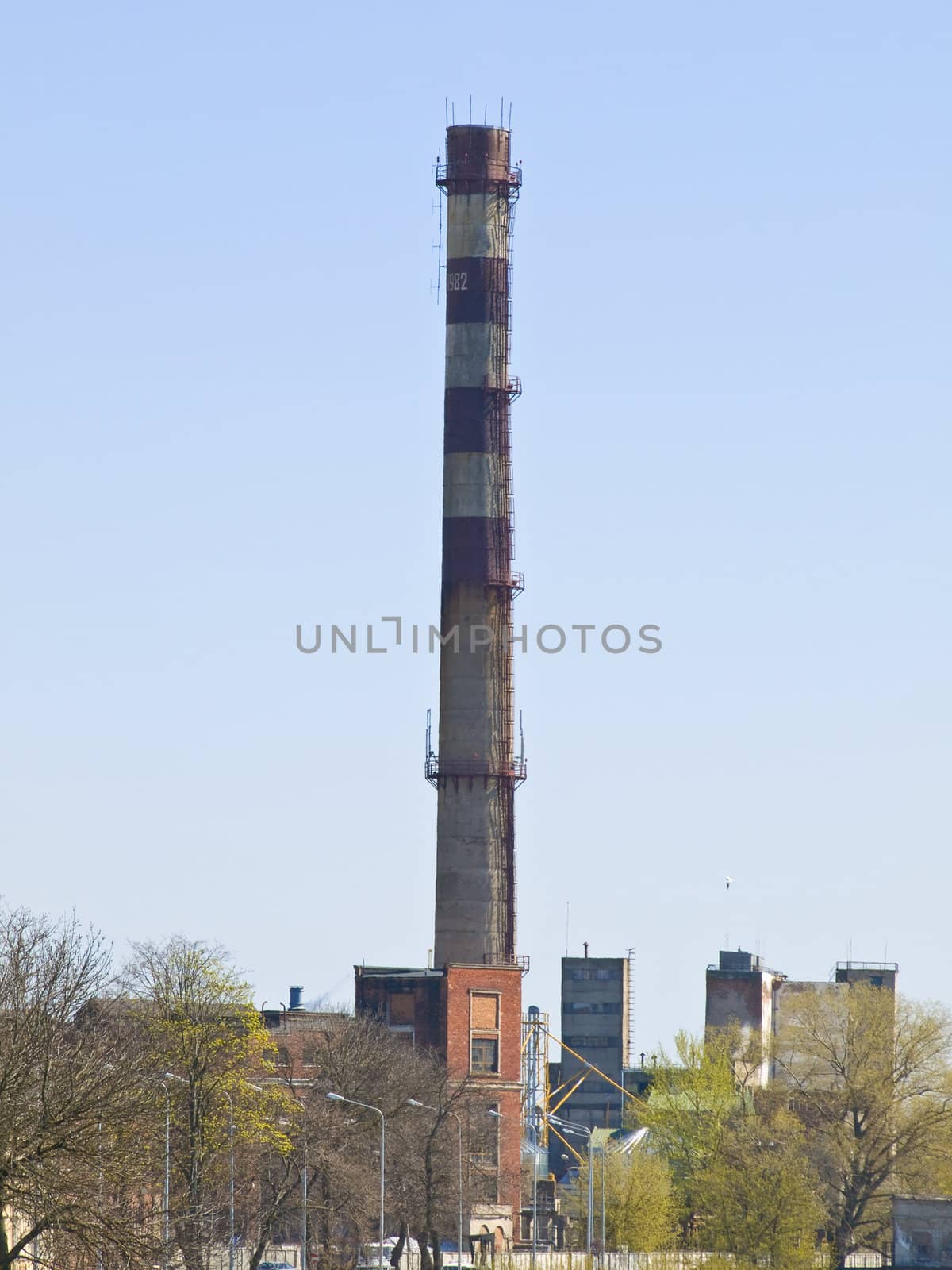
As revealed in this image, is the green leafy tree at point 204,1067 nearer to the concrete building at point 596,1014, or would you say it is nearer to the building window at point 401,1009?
the building window at point 401,1009

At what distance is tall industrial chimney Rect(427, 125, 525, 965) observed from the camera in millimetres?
97625

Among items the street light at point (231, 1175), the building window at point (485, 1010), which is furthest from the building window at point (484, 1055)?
the street light at point (231, 1175)

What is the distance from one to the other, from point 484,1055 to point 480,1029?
1.12 meters

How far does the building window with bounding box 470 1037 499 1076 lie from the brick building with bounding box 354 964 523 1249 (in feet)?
0.11

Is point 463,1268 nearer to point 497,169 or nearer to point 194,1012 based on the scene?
point 194,1012

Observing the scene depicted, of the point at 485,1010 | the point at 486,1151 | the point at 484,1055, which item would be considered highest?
the point at 485,1010

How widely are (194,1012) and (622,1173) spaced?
2989 cm

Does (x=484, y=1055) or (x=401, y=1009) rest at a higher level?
(x=401, y=1009)

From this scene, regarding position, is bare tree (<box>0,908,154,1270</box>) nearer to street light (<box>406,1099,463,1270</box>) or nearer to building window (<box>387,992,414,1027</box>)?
street light (<box>406,1099,463,1270</box>)

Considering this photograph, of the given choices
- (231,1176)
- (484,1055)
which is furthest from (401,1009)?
(231,1176)

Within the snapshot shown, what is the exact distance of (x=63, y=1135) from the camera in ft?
132

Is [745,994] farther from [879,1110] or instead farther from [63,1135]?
[63,1135]

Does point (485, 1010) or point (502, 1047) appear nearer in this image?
point (485, 1010)

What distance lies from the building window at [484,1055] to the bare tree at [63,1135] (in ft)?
173
